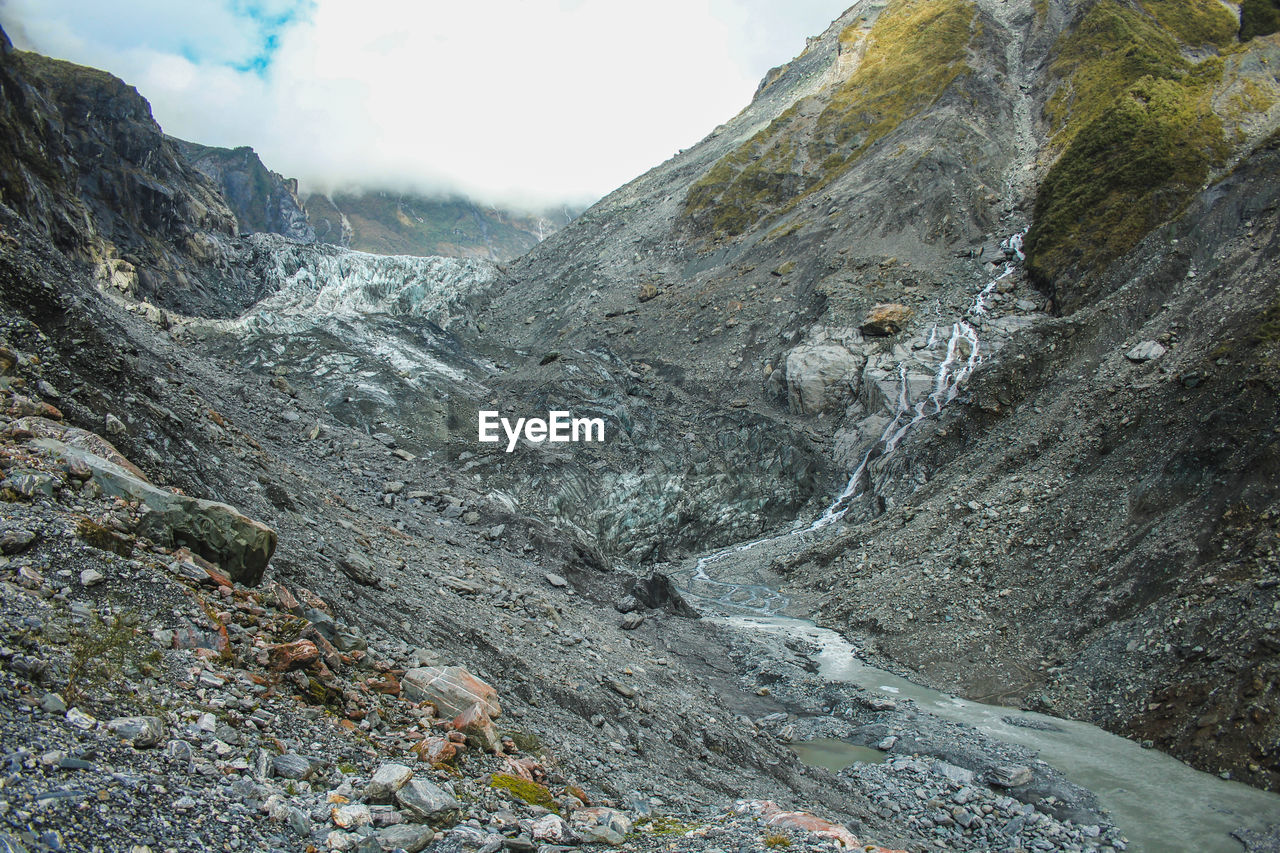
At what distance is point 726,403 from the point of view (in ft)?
178

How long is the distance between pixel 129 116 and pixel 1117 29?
115648 mm

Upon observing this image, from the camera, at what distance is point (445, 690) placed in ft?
30.4

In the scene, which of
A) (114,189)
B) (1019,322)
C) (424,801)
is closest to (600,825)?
(424,801)

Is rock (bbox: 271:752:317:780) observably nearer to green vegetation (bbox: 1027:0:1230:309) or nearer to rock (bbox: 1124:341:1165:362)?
rock (bbox: 1124:341:1165:362)

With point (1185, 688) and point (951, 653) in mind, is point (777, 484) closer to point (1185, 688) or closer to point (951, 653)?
point (951, 653)

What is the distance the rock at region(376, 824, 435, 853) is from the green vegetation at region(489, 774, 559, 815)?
5.53ft

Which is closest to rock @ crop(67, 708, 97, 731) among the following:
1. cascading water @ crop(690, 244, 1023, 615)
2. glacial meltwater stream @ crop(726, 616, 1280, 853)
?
glacial meltwater stream @ crop(726, 616, 1280, 853)

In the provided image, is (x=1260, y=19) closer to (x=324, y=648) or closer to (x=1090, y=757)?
(x=1090, y=757)

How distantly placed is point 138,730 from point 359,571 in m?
8.57

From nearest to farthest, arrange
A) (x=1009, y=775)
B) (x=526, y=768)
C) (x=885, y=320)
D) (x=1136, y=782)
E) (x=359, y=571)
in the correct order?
(x=526, y=768) < (x=359, y=571) < (x=1136, y=782) < (x=1009, y=775) < (x=885, y=320)

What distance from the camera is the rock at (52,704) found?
16.6ft

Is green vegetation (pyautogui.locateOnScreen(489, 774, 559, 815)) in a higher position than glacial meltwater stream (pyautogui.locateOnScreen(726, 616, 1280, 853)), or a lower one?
higher

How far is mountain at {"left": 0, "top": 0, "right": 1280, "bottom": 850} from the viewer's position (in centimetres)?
689

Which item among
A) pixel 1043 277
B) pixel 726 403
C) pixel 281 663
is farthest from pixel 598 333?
pixel 281 663
